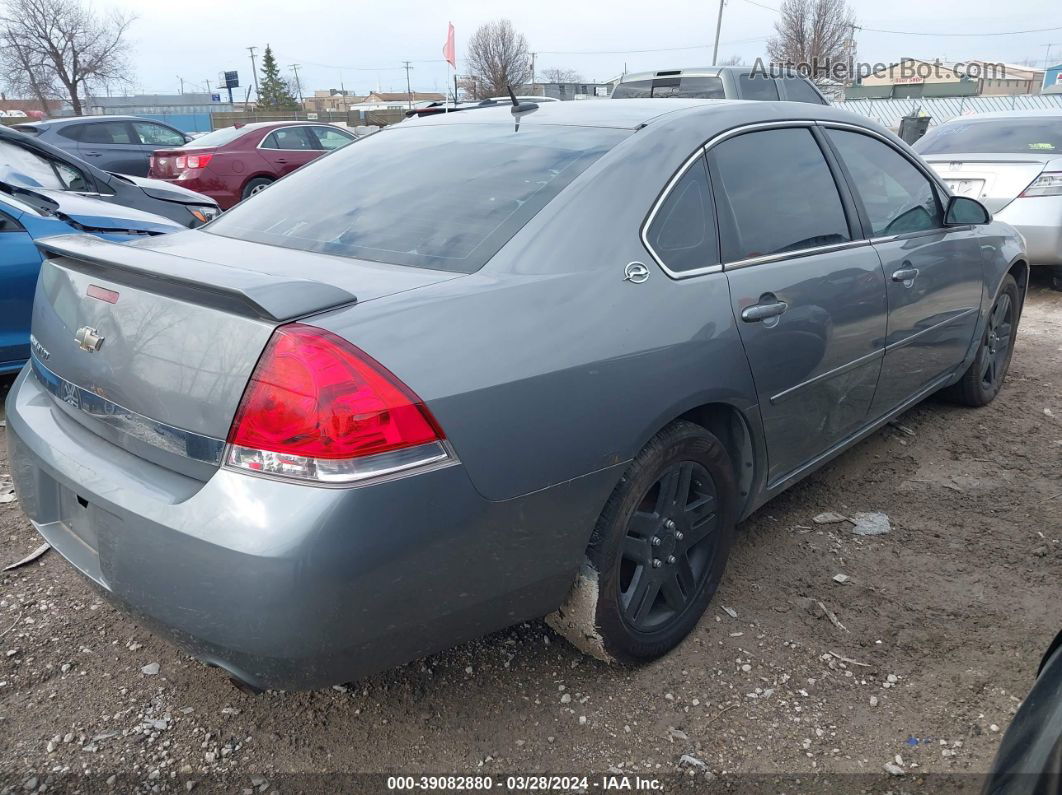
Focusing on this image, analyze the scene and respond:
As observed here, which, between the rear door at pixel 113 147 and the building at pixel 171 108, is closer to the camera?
the rear door at pixel 113 147

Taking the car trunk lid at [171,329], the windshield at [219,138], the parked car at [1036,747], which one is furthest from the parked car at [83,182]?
the parked car at [1036,747]

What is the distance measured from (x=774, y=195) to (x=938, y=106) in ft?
91.9

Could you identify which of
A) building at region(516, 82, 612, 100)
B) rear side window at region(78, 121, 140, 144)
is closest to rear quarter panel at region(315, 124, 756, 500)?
rear side window at region(78, 121, 140, 144)

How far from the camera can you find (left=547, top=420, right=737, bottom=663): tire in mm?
2189

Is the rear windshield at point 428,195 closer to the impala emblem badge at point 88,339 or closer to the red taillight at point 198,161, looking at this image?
the impala emblem badge at point 88,339

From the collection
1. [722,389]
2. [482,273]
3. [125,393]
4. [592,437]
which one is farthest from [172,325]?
[722,389]

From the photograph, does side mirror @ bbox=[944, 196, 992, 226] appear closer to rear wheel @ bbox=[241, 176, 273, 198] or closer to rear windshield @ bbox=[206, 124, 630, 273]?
rear windshield @ bbox=[206, 124, 630, 273]

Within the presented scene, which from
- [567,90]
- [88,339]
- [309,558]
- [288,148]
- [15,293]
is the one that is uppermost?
[567,90]

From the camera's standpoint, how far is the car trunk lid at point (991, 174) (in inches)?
277

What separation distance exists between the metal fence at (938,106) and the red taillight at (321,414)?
82.5 ft

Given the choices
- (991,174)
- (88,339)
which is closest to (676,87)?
(991,174)

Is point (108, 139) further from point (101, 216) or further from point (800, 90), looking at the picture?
point (800, 90)

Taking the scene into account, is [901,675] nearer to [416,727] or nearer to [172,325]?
[416,727]

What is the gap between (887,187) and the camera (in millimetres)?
3459
